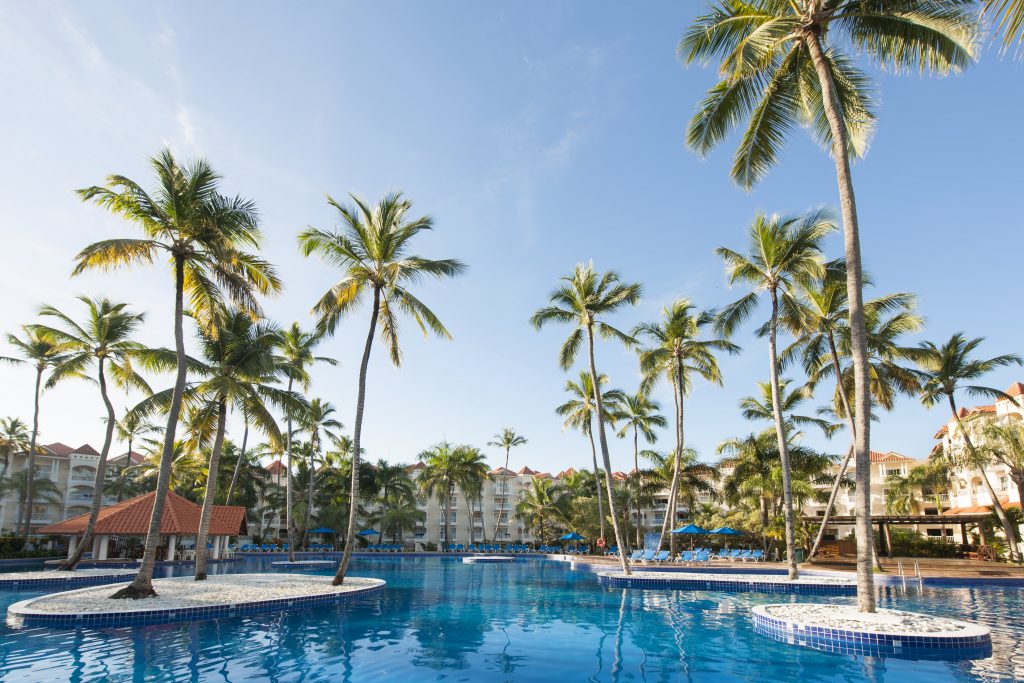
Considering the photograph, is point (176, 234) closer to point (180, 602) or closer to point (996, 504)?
point (180, 602)

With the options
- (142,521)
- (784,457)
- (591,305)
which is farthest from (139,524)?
(784,457)

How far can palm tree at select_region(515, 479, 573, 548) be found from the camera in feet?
157

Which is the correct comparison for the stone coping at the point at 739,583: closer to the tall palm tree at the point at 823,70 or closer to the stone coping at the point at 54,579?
the tall palm tree at the point at 823,70

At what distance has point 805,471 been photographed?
32250 millimetres

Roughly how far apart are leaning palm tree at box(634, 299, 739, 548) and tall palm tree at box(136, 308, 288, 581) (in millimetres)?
16128

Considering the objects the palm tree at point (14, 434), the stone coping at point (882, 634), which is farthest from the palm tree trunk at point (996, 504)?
the palm tree at point (14, 434)

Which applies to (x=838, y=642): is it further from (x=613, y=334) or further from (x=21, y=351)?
(x=21, y=351)

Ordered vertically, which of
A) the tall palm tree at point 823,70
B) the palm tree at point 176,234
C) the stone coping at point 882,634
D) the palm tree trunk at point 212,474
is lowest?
the stone coping at point 882,634

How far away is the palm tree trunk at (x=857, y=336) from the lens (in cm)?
1066

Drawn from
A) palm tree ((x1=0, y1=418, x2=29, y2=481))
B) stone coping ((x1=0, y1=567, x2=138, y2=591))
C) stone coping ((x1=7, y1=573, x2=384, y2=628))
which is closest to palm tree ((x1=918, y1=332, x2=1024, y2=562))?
stone coping ((x1=7, y1=573, x2=384, y2=628))

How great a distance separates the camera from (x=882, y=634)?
Answer: 9055 millimetres

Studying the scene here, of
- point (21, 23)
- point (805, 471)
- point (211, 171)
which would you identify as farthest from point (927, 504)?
point (21, 23)

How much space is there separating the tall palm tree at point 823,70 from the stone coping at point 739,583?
7.16 meters

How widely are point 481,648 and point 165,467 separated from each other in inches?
359
